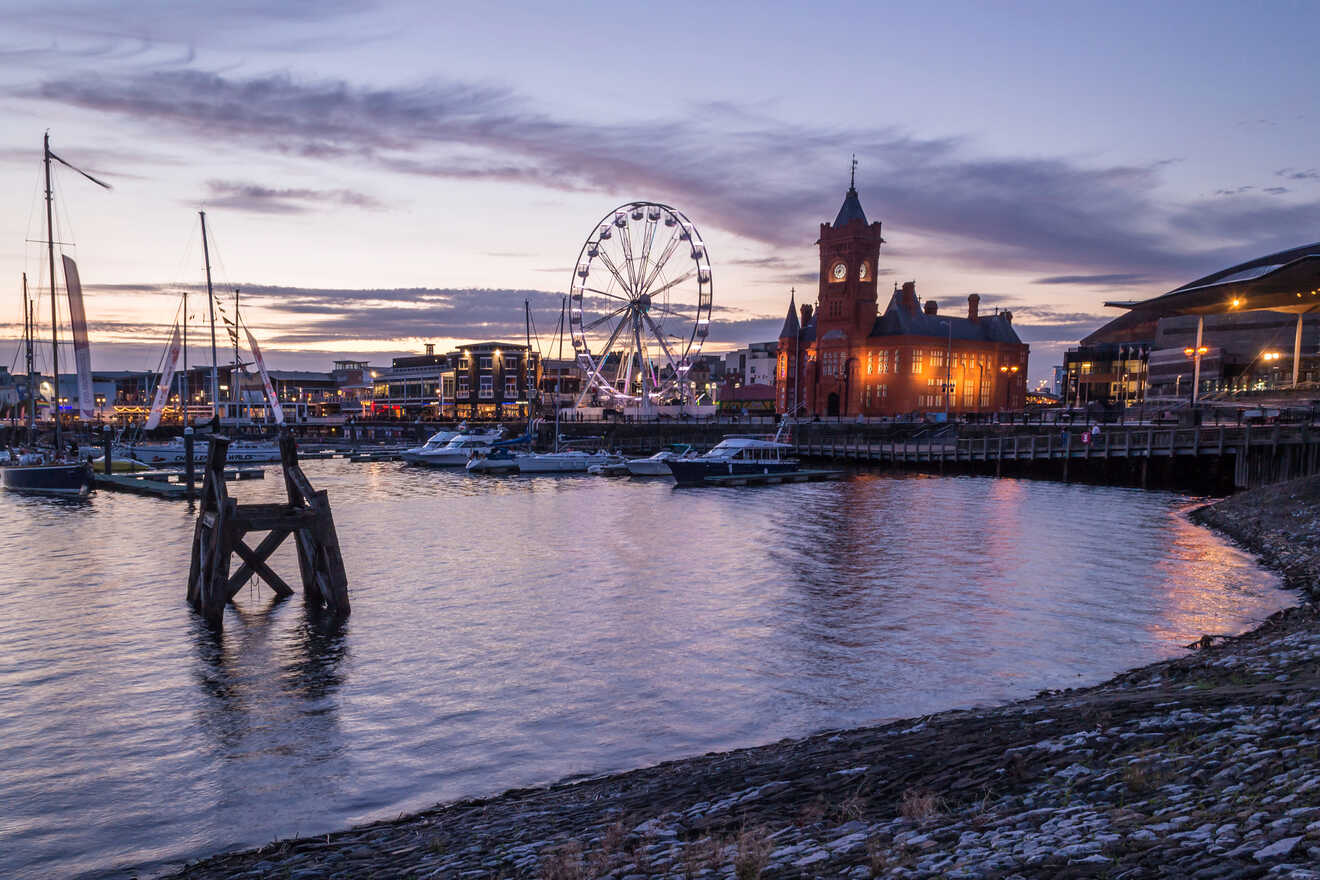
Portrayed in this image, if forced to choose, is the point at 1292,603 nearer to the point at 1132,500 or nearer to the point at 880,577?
the point at 880,577

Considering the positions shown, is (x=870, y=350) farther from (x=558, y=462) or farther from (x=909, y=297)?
(x=558, y=462)

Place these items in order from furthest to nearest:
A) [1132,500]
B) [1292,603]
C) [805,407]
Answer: [805,407]
[1132,500]
[1292,603]

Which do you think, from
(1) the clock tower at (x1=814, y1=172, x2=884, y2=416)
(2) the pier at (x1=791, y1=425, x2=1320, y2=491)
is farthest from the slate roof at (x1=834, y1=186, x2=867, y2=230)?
(2) the pier at (x1=791, y1=425, x2=1320, y2=491)

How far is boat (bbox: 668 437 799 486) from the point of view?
59.1m

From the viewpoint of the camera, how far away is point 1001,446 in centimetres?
6712

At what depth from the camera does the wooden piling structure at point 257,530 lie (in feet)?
67.8

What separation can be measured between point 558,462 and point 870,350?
59.3m

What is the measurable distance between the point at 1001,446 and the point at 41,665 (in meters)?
63.1

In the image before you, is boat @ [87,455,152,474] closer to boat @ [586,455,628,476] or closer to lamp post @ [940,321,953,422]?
boat @ [586,455,628,476]

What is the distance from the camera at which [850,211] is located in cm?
11544

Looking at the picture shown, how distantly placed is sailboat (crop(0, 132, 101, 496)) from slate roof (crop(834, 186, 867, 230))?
8882cm

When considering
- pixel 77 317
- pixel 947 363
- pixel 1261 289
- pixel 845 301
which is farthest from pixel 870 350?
pixel 77 317

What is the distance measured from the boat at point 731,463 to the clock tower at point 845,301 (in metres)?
56.2

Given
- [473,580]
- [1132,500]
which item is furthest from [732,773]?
[1132,500]
